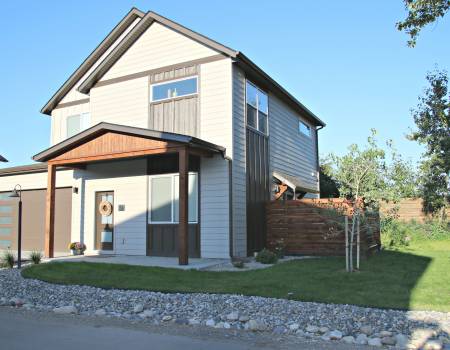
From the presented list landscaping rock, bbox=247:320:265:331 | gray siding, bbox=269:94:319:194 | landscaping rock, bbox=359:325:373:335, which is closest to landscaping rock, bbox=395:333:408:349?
landscaping rock, bbox=359:325:373:335

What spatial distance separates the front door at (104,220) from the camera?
14.7 meters

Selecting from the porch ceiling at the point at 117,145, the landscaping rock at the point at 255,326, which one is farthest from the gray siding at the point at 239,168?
the landscaping rock at the point at 255,326

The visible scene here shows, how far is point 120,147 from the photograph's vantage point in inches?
489

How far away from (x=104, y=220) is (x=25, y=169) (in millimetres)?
4542

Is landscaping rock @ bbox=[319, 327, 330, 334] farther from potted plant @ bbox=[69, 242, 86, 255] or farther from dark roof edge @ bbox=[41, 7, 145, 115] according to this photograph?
dark roof edge @ bbox=[41, 7, 145, 115]

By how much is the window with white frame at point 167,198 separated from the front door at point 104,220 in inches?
68.7

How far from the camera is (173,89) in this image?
45.9 feet

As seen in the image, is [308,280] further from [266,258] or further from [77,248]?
[77,248]

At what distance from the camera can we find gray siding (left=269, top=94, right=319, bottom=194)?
16.1m

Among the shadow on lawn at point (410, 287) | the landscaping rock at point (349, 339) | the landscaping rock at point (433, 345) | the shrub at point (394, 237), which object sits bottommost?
the landscaping rock at point (349, 339)

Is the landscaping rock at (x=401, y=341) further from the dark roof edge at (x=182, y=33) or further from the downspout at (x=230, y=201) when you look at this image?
the dark roof edge at (x=182, y=33)

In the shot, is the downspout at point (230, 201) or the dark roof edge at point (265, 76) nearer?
the downspout at point (230, 201)

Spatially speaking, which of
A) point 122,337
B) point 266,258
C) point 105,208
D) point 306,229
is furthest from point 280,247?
point 122,337

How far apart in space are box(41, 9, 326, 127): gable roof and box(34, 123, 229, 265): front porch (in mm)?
2883
